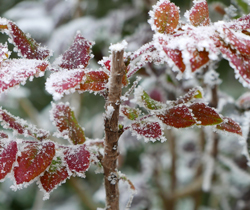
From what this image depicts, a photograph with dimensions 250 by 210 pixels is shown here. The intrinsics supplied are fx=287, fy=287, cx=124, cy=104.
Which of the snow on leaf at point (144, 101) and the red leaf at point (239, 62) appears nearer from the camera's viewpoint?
the red leaf at point (239, 62)

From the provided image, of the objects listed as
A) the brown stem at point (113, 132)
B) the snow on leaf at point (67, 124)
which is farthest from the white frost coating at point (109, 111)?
the snow on leaf at point (67, 124)

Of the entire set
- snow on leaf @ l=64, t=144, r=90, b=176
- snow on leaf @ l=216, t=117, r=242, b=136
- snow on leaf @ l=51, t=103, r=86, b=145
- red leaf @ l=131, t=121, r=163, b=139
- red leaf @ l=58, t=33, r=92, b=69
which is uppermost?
red leaf @ l=58, t=33, r=92, b=69

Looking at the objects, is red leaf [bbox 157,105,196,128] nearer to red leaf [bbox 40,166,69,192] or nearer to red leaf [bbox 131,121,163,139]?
red leaf [bbox 131,121,163,139]

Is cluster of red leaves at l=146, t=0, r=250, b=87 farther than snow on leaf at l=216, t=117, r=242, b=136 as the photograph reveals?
No

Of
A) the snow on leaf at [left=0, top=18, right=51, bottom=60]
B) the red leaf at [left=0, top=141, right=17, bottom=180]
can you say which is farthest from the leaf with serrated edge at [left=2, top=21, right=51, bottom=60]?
the red leaf at [left=0, top=141, right=17, bottom=180]

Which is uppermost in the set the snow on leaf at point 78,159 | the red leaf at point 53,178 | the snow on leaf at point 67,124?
the snow on leaf at point 67,124

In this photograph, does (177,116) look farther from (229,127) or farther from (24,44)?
(24,44)

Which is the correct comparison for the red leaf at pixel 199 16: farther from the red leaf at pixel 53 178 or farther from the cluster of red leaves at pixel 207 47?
the red leaf at pixel 53 178
